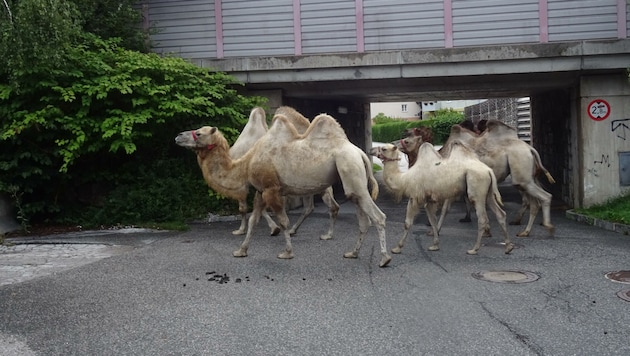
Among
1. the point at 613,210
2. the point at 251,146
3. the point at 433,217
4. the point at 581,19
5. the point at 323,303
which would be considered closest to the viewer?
the point at 323,303

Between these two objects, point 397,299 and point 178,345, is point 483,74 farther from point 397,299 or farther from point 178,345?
point 178,345

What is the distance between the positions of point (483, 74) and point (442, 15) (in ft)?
5.29

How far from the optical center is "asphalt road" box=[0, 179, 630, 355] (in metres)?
5.14

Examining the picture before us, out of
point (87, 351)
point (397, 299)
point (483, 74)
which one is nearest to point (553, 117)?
point (483, 74)

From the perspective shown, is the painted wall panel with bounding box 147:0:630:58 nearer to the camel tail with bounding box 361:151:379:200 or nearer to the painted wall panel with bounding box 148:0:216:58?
the painted wall panel with bounding box 148:0:216:58

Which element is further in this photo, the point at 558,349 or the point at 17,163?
the point at 17,163

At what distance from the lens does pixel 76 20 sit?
11656 millimetres

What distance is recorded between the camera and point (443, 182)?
894 centimetres

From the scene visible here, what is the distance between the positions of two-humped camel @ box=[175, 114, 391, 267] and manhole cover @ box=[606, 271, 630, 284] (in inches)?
110

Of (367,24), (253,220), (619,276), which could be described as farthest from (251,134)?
(619,276)

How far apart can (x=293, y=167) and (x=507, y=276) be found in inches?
127

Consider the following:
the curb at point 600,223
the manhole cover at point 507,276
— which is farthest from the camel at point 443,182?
the curb at point 600,223

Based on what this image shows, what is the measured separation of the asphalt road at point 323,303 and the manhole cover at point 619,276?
0.11 metres

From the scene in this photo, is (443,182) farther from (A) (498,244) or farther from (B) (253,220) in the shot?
(B) (253,220)
